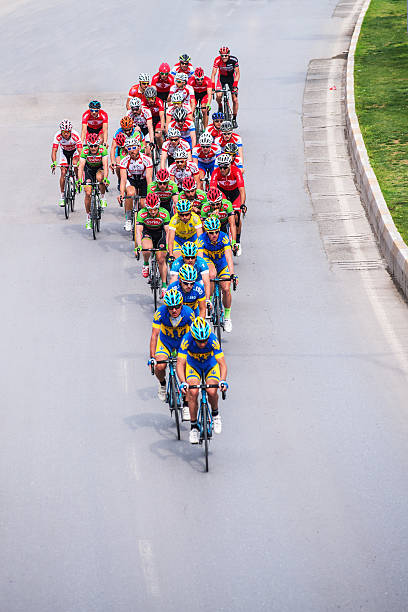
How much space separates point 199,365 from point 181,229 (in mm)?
4077

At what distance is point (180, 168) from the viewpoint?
1862 cm

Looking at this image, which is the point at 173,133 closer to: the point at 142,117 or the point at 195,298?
the point at 142,117

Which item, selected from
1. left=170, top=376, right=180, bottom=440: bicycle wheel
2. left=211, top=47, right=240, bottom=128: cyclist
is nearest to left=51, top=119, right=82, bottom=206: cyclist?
left=211, top=47, right=240, bottom=128: cyclist

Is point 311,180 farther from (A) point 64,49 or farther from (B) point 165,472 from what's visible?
(A) point 64,49

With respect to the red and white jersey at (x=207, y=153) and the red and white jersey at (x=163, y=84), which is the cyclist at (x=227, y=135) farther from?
the red and white jersey at (x=163, y=84)

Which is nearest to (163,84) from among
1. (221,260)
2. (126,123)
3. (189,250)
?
(126,123)

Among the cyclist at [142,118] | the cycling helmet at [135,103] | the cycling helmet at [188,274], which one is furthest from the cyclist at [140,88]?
the cycling helmet at [188,274]

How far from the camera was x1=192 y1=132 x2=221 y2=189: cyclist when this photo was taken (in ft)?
65.2

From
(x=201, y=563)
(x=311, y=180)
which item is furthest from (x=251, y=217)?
(x=201, y=563)

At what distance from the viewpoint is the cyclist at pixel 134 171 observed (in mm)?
19359

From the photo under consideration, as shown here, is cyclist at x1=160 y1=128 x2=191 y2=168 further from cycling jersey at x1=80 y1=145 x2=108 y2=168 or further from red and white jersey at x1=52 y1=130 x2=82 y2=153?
red and white jersey at x1=52 y1=130 x2=82 y2=153

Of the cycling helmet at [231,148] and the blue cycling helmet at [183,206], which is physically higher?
the cycling helmet at [231,148]

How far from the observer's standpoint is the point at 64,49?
3834cm

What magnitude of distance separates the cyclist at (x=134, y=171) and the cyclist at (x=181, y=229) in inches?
129
